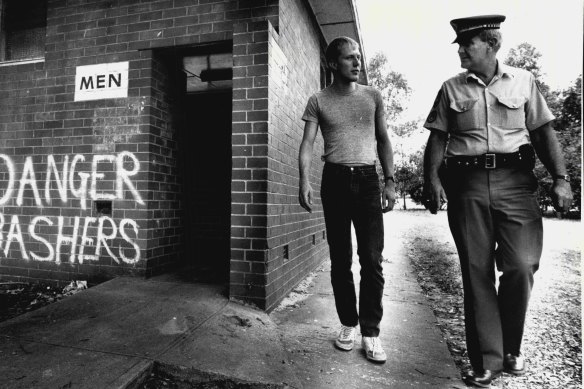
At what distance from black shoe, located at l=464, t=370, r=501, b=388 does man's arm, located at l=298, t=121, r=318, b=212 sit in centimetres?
146

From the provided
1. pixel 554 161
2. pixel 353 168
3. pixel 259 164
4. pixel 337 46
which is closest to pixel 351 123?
pixel 353 168

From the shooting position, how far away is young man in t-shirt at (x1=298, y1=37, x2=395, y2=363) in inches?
100

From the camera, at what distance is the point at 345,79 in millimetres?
2709

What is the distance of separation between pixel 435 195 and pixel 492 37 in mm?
1042

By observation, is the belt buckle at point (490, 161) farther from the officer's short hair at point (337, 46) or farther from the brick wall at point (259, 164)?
the brick wall at point (259, 164)

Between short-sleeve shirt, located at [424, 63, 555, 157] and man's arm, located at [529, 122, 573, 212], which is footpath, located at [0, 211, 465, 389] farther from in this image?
short-sleeve shirt, located at [424, 63, 555, 157]

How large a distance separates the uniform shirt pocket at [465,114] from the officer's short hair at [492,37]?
366 millimetres

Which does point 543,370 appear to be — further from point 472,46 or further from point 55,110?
point 55,110

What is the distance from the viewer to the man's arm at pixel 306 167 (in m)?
2.69

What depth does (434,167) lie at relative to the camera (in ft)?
8.10

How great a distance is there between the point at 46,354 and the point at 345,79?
259cm

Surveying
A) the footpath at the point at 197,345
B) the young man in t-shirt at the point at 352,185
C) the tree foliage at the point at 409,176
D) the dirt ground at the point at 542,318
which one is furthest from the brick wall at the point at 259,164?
the tree foliage at the point at 409,176

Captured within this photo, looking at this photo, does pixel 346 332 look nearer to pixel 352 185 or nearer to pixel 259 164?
pixel 352 185

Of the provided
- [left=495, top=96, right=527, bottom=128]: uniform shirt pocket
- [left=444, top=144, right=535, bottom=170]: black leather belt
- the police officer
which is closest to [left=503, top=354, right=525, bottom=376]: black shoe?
the police officer
